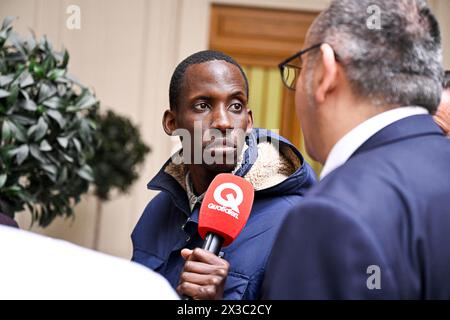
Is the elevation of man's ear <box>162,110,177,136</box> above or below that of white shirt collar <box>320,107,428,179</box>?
below

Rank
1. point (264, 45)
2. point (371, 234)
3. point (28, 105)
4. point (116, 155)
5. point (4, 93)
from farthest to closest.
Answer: point (264, 45) → point (116, 155) → point (28, 105) → point (4, 93) → point (371, 234)

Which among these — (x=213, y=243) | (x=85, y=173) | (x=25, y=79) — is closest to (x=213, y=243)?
(x=213, y=243)

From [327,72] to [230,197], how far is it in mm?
507

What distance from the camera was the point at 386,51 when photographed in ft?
3.59

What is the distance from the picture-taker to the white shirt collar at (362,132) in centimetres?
109

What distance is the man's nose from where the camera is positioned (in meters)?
1.69

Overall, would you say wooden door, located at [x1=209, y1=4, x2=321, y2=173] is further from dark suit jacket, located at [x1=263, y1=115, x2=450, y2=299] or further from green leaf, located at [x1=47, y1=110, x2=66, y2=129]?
dark suit jacket, located at [x1=263, y1=115, x2=450, y2=299]

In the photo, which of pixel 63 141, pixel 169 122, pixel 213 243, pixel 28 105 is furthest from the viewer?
pixel 63 141

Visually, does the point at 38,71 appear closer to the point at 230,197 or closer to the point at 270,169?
the point at 270,169

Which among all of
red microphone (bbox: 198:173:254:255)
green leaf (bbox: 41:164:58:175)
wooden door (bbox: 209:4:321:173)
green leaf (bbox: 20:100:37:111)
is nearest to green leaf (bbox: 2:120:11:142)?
green leaf (bbox: 20:100:37:111)

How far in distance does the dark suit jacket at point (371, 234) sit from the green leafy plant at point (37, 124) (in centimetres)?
220

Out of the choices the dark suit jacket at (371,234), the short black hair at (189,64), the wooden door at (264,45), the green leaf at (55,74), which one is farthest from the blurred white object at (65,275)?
the wooden door at (264,45)

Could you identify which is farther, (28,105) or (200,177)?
(28,105)
